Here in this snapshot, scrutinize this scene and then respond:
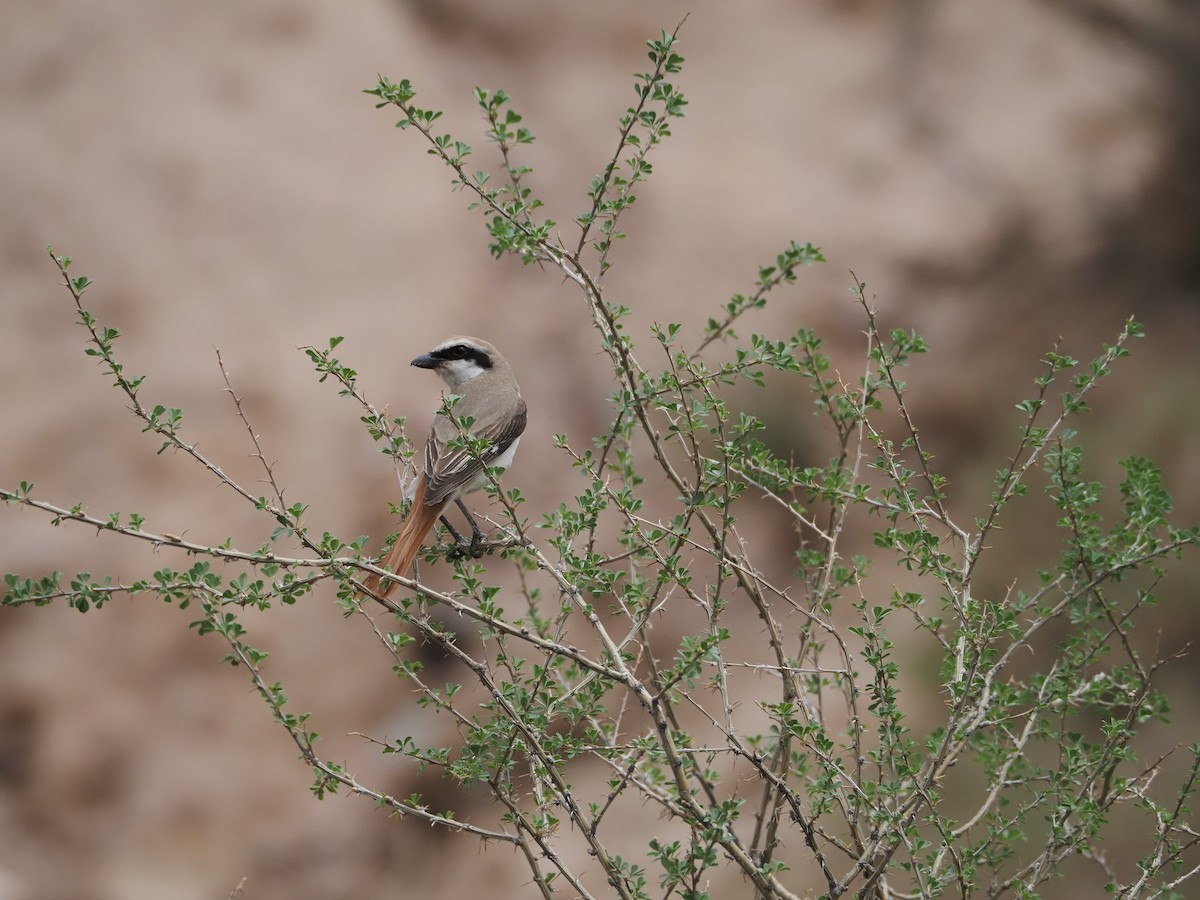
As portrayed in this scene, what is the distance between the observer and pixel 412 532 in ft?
10.6

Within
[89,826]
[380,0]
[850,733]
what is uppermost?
[380,0]

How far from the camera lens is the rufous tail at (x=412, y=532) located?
10.2 feet

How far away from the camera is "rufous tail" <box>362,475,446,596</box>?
3.12 meters

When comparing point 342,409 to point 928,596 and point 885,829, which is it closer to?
point 928,596

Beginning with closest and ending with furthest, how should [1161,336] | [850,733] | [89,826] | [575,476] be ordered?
[850,733] < [89,826] < [575,476] < [1161,336]

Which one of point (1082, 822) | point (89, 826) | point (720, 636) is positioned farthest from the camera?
point (89, 826)

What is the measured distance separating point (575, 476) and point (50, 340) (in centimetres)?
369

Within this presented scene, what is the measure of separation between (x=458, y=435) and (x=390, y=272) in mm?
5985

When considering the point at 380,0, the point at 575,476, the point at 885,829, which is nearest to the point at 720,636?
the point at 885,829

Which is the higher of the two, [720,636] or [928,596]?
[928,596]

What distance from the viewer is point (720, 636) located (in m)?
2.27

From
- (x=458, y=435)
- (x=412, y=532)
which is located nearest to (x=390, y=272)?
(x=412, y=532)

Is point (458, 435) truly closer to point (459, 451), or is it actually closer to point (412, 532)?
point (459, 451)

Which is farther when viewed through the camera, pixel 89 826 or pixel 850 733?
pixel 89 826
